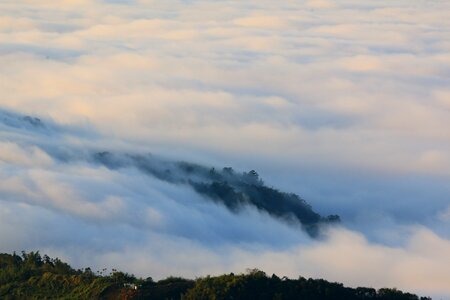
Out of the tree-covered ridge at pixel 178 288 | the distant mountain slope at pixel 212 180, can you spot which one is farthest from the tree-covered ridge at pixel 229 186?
the tree-covered ridge at pixel 178 288

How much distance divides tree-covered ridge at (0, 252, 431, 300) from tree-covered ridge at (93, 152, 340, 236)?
79.5 meters

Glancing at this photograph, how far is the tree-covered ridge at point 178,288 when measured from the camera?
228 ft

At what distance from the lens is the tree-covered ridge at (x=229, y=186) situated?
15900cm

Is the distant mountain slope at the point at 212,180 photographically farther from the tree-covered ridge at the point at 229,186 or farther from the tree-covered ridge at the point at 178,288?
the tree-covered ridge at the point at 178,288

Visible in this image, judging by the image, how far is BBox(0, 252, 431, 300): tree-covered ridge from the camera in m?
69.4

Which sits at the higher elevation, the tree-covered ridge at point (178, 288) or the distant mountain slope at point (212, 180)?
the distant mountain slope at point (212, 180)

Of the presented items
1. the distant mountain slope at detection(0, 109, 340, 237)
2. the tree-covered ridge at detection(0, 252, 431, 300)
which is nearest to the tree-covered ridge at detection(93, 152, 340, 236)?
the distant mountain slope at detection(0, 109, 340, 237)

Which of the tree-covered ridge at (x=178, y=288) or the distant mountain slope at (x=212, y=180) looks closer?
the tree-covered ridge at (x=178, y=288)

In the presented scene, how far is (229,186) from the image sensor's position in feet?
539

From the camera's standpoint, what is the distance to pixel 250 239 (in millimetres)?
146500

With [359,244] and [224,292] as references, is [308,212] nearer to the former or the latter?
[359,244]

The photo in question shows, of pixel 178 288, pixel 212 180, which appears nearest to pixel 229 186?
pixel 212 180

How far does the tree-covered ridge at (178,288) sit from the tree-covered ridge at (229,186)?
79453 mm

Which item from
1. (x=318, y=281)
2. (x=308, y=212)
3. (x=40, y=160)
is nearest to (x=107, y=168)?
(x=40, y=160)
